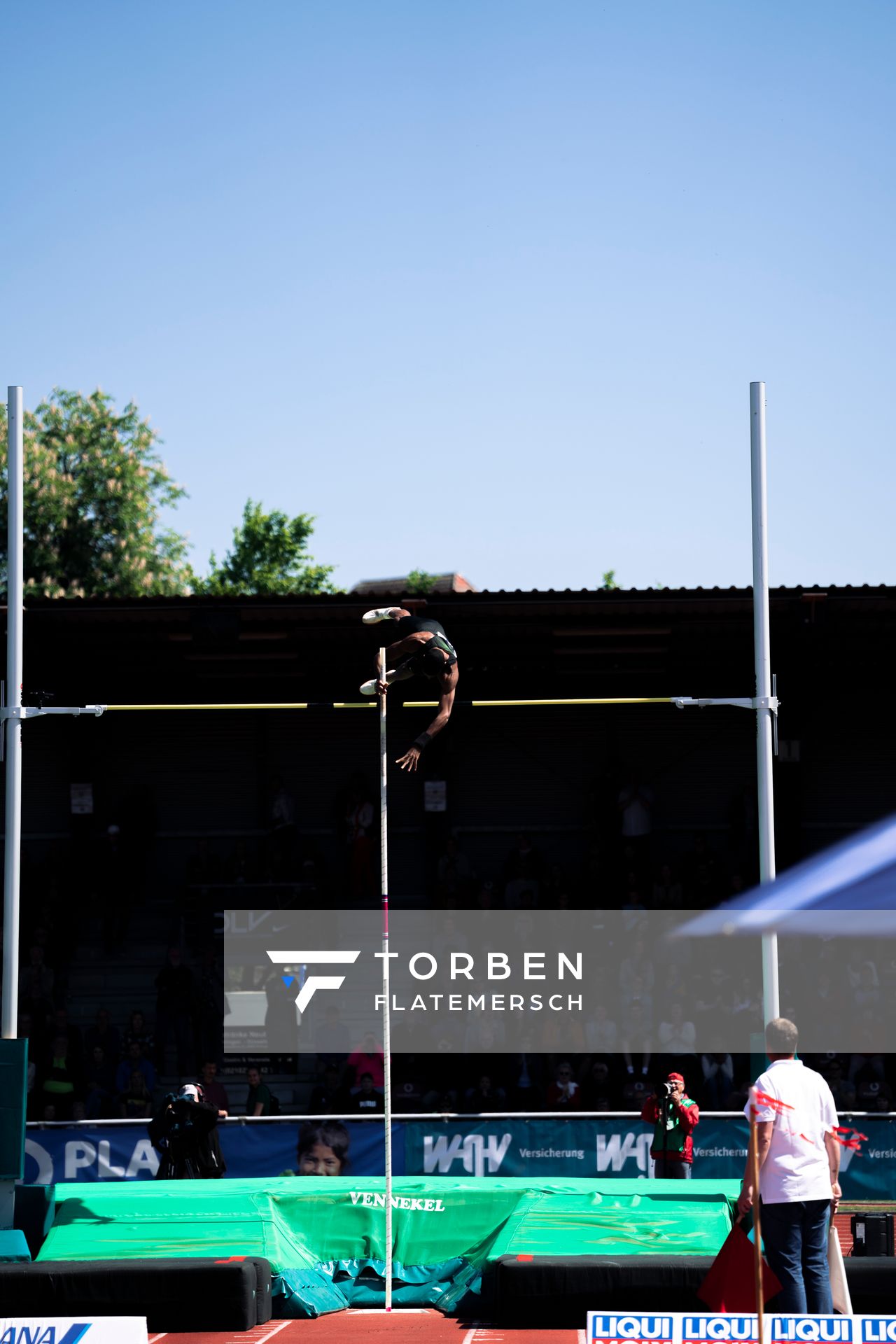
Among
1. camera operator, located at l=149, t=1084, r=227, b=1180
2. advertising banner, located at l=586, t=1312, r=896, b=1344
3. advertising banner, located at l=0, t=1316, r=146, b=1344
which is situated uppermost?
advertising banner, located at l=586, t=1312, r=896, b=1344

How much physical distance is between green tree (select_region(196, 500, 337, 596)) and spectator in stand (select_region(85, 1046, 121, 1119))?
3124 cm

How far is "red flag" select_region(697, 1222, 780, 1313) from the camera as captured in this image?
26.0ft

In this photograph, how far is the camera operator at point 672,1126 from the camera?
1384 cm

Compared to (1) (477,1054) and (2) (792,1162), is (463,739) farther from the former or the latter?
(2) (792,1162)

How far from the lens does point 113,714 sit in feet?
76.6

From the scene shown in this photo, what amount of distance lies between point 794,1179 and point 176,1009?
13.6 meters

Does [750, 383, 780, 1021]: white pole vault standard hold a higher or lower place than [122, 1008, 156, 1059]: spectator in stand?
higher

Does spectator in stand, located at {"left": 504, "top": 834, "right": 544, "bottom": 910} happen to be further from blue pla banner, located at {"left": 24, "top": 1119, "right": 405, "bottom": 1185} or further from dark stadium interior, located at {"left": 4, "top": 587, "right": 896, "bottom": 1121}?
blue pla banner, located at {"left": 24, "top": 1119, "right": 405, "bottom": 1185}

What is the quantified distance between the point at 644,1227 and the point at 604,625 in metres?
10.9

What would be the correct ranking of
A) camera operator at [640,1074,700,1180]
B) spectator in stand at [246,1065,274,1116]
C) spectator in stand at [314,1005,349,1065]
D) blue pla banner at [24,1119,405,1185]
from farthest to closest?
1. spectator in stand at [314,1005,349,1065]
2. spectator in stand at [246,1065,274,1116]
3. blue pla banner at [24,1119,405,1185]
4. camera operator at [640,1074,700,1180]

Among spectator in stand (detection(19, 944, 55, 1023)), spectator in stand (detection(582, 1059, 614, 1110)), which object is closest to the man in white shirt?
spectator in stand (detection(582, 1059, 614, 1110))

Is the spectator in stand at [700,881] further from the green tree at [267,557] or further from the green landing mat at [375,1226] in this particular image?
the green tree at [267,557]

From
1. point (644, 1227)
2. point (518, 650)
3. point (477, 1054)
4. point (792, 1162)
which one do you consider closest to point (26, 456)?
point (518, 650)

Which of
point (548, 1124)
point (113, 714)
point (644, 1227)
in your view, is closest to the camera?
point (644, 1227)
